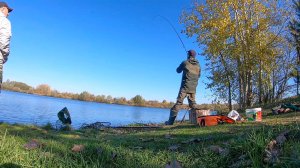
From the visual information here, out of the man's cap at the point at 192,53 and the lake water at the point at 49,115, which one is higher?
the man's cap at the point at 192,53

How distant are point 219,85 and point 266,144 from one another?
75.8 feet

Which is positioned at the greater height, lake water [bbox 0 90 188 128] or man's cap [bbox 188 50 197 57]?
man's cap [bbox 188 50 197 57]

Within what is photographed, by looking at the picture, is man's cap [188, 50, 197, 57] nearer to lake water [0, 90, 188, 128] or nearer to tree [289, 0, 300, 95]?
lake water [0, 90, 188, 128]

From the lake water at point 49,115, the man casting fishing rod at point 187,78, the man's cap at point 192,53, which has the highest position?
the man's cap at point 192,53

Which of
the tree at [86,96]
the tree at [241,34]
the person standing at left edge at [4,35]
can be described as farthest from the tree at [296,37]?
the tree at [86,96]

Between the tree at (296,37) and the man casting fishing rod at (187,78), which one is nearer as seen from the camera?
the man casting fishing rod at (187,78)

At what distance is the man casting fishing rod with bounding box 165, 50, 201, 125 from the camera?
12.1 metres

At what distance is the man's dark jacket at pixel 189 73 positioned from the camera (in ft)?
39.7

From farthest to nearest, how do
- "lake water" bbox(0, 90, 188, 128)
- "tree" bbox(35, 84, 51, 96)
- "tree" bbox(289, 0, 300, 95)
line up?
"tree" bbox(35, 84, 51, 96) → "tree" bbox(289, 0, 300, 95) → "lake water" bbox(0, 90, 188, 128)

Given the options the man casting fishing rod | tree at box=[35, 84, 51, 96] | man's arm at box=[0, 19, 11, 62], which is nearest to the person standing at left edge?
man's arm at box=[0, 19, 11, 62]

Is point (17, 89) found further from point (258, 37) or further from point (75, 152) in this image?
point (75, 152)

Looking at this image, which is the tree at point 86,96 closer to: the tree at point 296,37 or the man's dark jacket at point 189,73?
the tree at point 296,37

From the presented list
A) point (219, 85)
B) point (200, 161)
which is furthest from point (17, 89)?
point (200, 161)

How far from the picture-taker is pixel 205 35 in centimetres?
2361
